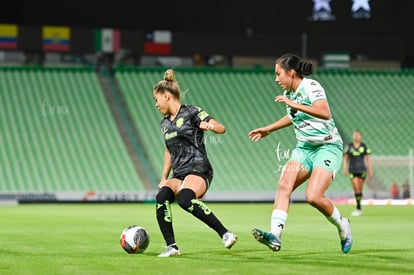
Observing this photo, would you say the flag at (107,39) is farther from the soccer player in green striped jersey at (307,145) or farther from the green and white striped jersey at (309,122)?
the green and white striped jersey at (309,122)

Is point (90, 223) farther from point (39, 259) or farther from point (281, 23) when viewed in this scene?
point (281, 23)

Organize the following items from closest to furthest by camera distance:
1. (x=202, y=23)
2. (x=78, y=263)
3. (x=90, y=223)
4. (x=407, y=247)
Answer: (x=78, y=263) → (x=407, y=247) → (x=90, y=223) → (x=202, y=23)

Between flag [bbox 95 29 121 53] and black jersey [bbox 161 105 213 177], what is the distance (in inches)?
1107

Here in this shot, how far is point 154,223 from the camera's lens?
18.9 metres

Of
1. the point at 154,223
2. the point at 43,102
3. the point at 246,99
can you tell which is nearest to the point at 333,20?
the point at 246,99

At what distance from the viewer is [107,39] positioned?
1521 inches

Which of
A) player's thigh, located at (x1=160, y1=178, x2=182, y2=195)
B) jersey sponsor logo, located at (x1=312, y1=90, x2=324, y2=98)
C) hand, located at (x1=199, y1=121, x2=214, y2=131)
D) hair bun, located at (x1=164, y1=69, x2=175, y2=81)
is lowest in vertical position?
player's thigh, located at (x1=160, y1=178, x2=182, y2=195)

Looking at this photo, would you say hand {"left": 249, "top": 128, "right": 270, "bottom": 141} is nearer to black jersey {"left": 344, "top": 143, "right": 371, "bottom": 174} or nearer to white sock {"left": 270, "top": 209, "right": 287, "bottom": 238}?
white sock {"left": 270, "top": 209, "right": 287, "bottom": 238}

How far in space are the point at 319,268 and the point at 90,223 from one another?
34.0ft

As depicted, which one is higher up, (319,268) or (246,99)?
(319,268)

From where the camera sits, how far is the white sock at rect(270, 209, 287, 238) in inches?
407

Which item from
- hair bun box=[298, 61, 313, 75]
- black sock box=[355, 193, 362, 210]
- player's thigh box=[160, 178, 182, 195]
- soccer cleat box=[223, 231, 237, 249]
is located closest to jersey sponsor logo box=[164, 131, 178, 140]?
player's thigh box=[160, 178, 182, 195]

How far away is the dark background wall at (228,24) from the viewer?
38812 mm

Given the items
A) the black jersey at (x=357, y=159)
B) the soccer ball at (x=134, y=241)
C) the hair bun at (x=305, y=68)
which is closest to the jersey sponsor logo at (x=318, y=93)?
the hair bun at (x=305, y=68)
